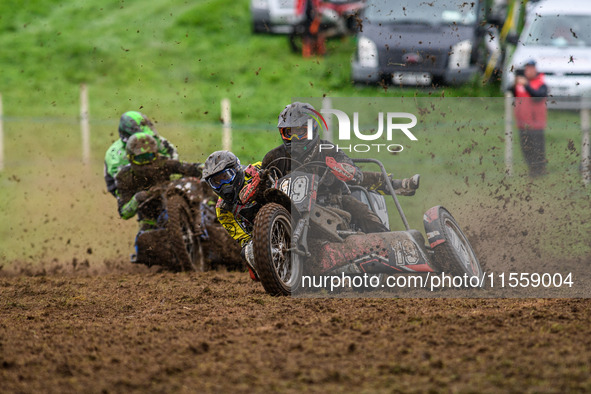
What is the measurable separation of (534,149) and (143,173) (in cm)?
474

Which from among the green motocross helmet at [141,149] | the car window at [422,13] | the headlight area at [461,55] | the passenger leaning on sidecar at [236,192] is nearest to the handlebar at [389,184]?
the passenger leaning on sidecar at [236,192]

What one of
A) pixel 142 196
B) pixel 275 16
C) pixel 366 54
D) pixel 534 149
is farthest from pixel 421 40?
pixel 142 196

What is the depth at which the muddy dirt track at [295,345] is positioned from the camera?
4.57 m

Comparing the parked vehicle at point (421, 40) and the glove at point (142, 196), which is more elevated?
the parked vehicle at point (421, 40)

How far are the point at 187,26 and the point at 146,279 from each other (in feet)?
56.2

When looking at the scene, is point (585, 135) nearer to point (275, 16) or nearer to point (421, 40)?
point (421, 40)

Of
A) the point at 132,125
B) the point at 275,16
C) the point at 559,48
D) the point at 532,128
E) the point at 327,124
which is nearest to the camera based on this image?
the point at 327,124

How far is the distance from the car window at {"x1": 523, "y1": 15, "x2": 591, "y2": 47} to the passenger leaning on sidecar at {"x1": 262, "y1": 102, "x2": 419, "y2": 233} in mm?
8915

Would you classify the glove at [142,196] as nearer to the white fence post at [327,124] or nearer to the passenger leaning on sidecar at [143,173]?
the passenger leaning on sidecar at [143,173]

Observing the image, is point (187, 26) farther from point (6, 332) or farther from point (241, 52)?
point (6, 332)

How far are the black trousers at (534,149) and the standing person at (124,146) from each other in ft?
14.3

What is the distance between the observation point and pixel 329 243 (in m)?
7.46

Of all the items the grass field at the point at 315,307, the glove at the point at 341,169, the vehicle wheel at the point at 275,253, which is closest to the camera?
the grass field at the point at 315,307

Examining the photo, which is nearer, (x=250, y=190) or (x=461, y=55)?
(x=250, y=190)
